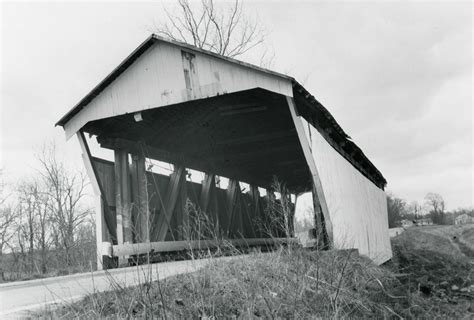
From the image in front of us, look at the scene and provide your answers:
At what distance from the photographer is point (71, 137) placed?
8.91m

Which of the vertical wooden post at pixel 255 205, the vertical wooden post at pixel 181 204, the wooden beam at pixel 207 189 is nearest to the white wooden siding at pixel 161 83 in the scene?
the vertical wooden post at pixel 181 204

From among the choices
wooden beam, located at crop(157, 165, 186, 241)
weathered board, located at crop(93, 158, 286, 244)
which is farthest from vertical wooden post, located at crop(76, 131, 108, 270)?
wooden beam, located at crop(157, 165, 186, 241)

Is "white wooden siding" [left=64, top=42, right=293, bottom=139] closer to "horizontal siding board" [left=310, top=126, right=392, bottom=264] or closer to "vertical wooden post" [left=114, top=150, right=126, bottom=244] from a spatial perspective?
"vertical wooden post" [left=114, top=150, right=126, bottom=244]

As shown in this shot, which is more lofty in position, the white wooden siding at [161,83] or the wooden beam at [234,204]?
the white wooden siding at [161,83]

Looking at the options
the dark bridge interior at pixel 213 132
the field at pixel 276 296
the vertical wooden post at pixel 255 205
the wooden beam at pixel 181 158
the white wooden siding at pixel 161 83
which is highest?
the white wooden siding at pixel 161 83

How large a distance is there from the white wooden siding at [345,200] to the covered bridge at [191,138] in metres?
0.03

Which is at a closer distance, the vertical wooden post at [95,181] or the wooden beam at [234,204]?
the vertical wooden post at [95,181]

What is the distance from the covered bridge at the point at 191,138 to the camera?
7719 mm

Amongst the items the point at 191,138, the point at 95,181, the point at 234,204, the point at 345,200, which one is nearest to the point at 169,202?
the point at 191,138

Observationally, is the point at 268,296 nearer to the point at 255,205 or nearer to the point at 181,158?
the point at 181,158

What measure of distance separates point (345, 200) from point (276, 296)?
478cm

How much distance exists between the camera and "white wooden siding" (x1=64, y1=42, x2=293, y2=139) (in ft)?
25.2

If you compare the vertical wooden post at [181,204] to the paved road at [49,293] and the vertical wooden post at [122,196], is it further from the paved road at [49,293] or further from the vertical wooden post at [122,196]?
the paved road at [49,293]

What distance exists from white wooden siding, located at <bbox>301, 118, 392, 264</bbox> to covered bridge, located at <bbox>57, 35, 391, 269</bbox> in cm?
3
